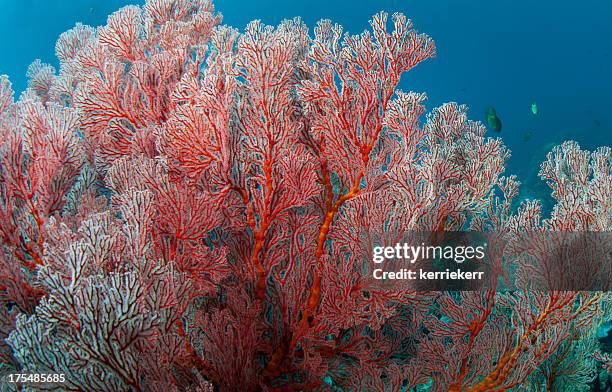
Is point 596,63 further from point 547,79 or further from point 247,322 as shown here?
point 247,322

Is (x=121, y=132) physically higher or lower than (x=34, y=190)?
higher

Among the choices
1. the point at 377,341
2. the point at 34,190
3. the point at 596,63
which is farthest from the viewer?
the point at 596,63

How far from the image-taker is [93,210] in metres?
3.01

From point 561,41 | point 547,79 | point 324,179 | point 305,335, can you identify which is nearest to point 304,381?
point 305,335

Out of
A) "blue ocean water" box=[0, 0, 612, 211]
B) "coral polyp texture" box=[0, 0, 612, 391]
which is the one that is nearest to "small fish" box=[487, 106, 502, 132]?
"coral polyp texture" box=[0, 0, 612, 391]

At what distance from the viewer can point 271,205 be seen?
2.91 m

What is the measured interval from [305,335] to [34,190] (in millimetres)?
2415

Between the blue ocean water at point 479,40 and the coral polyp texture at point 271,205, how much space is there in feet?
210

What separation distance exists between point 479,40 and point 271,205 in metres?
97.7

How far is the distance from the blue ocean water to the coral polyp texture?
2526 inches

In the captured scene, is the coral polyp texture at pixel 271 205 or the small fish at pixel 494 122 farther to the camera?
the small fish at pixel 494 122

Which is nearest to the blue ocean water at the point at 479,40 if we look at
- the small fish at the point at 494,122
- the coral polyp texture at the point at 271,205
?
the small fish at the point at 494,122

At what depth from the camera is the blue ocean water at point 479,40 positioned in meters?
65.5

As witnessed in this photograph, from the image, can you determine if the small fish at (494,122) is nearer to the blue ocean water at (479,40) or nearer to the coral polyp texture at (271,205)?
the coral polyp texture at (271,205)
